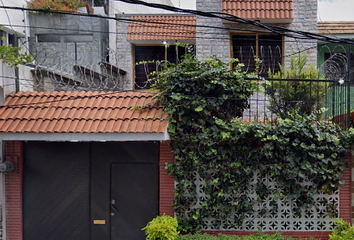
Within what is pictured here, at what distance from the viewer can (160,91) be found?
6637 mm

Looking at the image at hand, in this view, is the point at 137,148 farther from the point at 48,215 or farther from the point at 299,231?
the point at 299,231

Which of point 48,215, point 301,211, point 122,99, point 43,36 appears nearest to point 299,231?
point 301,211

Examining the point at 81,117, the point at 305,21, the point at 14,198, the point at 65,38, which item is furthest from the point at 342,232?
the point at 65,38

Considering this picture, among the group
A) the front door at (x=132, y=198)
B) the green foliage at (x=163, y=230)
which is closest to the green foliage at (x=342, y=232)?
the green foliage at (x=163, y=230)

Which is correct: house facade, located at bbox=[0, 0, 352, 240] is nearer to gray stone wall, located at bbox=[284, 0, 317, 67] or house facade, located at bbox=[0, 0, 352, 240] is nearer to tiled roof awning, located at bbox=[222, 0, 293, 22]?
tiled roof awning, located at bbox=[222, 0, 293, 22]

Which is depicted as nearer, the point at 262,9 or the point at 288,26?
the point at 262,9

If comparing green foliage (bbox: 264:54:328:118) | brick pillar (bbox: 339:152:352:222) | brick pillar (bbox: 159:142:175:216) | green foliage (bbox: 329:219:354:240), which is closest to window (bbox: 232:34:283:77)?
green foliage (bbox: 264:54:328:118)

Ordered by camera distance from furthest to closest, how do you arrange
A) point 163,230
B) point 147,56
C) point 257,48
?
1. point 147,56
2. point 257,48
3. point 163,230

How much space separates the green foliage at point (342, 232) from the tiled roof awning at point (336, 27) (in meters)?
8.12

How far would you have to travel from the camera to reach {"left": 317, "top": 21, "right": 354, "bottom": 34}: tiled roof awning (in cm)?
1237

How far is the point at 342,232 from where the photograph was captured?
6.16 meters

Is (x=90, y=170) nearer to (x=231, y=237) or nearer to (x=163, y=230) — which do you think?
(x=163, y=230)

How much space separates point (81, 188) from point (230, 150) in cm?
307

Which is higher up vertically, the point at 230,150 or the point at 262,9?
the point at 262,9
